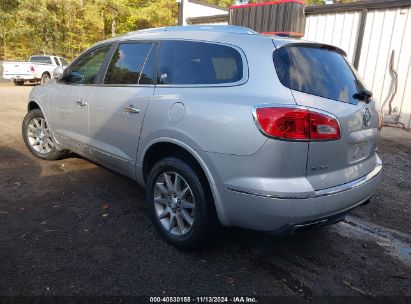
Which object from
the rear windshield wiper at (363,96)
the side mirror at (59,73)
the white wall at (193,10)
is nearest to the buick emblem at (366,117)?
the rear windshield wiper at (363,96)

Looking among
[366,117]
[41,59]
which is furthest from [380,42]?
[41,59]

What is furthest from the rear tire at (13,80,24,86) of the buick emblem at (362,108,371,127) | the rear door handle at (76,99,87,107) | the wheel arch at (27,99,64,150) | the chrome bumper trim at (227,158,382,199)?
the buick emblem at (362,108,371,127)

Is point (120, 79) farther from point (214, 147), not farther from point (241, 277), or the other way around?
point (241, 277)

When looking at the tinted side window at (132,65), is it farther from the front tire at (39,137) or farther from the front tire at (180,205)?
the front tire at (39,137)

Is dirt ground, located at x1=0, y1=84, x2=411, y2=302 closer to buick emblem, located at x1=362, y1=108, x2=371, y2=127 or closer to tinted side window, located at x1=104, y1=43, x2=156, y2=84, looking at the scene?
buick emblem, located at x1=362, y1=108, x2=371, y2=127

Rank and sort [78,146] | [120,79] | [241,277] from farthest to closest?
1. [78,146]
2. [120,79]
3. [241,277]

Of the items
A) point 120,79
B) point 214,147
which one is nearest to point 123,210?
point 120,79

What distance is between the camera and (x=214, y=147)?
2590mm

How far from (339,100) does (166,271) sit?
1869mm

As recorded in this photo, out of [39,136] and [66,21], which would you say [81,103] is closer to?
[39,136]

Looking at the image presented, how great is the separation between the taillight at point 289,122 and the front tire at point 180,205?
76 centimetres

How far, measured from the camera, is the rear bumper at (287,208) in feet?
7.78

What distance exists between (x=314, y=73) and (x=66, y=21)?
26637 mm

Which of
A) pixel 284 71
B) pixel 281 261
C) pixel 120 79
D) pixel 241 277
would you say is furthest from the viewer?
pixel 120 79
